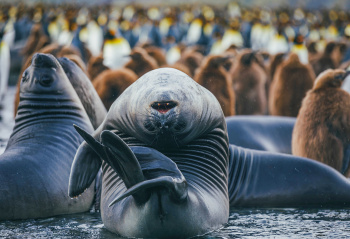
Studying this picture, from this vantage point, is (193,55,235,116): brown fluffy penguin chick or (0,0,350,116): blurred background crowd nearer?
(193,55,235,116): brown fluffy penguin chick

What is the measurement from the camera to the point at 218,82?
26.1ft

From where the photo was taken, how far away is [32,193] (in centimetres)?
427

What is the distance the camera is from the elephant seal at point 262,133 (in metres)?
5.86

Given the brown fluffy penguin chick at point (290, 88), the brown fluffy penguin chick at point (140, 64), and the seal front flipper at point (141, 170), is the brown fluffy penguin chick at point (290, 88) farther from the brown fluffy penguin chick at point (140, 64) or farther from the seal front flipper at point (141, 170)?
the seal front flipper at point (141, 170)

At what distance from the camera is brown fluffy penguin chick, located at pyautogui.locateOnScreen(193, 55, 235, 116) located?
7.70 metres

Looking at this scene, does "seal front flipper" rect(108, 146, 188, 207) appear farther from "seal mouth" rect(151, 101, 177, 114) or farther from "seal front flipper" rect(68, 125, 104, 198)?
"seal front flipper" rect(68, 125, 104, 198)

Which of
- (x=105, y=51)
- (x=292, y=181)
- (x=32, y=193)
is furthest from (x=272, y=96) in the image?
(x=105, y=51)

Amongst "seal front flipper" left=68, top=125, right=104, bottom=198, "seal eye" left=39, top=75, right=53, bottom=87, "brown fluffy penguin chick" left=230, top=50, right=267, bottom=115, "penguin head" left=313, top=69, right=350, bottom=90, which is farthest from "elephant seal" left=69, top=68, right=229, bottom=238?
"brown fluffy penguin chick" left=230, top=50, right=267, bottom=115

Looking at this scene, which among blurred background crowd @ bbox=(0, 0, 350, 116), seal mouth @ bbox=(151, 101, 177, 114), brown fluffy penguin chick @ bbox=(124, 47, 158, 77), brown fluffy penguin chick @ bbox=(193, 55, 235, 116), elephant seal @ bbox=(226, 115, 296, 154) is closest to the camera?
seal mouth @ bbox=(151, 101, 177, 114)

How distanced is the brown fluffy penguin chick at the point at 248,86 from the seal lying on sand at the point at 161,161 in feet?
14.3

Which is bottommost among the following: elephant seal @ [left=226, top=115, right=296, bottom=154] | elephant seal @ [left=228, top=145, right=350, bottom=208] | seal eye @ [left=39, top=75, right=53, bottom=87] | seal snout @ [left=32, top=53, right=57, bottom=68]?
elephant seal @ [left=228, top=145, right=350, bottom=208]

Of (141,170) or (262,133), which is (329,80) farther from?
(141,170)

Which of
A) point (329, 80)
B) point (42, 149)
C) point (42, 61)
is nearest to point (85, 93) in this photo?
point (42, 61)

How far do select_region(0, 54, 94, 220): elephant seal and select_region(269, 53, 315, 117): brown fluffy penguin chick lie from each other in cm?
351
